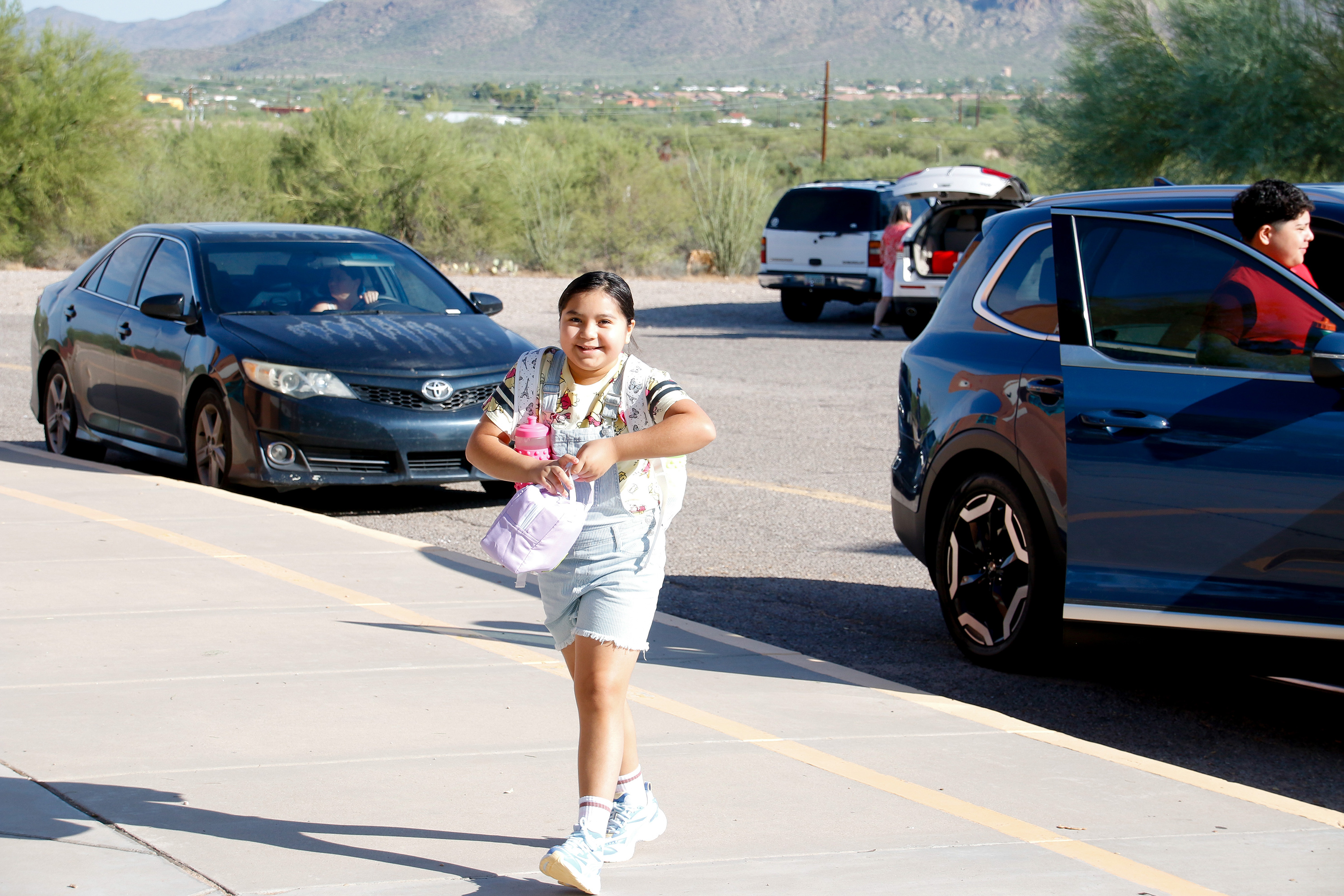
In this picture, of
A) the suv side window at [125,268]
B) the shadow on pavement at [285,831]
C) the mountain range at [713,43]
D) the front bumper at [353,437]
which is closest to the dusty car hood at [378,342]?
the front bumper at [353,437]

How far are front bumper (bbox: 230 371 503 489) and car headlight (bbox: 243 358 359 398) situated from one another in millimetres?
39

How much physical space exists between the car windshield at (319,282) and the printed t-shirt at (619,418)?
19.9 feet

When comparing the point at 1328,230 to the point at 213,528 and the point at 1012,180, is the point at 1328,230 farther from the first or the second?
the point at 1012,180

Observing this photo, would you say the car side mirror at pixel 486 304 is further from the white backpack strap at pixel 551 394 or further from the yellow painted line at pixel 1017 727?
the white backpack strap at pixel 551 394

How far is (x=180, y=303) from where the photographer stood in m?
9.19

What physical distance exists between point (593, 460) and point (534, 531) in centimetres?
20

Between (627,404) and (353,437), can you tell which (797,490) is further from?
(627,404)

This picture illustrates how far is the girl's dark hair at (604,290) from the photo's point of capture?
369cm

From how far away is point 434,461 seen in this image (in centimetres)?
882

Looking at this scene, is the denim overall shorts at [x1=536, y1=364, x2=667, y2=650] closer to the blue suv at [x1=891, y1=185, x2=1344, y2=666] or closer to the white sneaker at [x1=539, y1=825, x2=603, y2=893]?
the white sneaker at [x1=539, y1=825, x2=603, y2=893]

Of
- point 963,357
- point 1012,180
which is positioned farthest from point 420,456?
point 1012,180

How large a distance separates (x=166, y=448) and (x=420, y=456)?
186 centimetres

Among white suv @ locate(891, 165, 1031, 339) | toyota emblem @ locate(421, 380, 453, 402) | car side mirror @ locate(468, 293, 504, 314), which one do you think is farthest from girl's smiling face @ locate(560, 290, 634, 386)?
white suv @ locate(891, 165, 1031, 339)

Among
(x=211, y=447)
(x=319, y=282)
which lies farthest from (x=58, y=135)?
(x=211, y=447)
